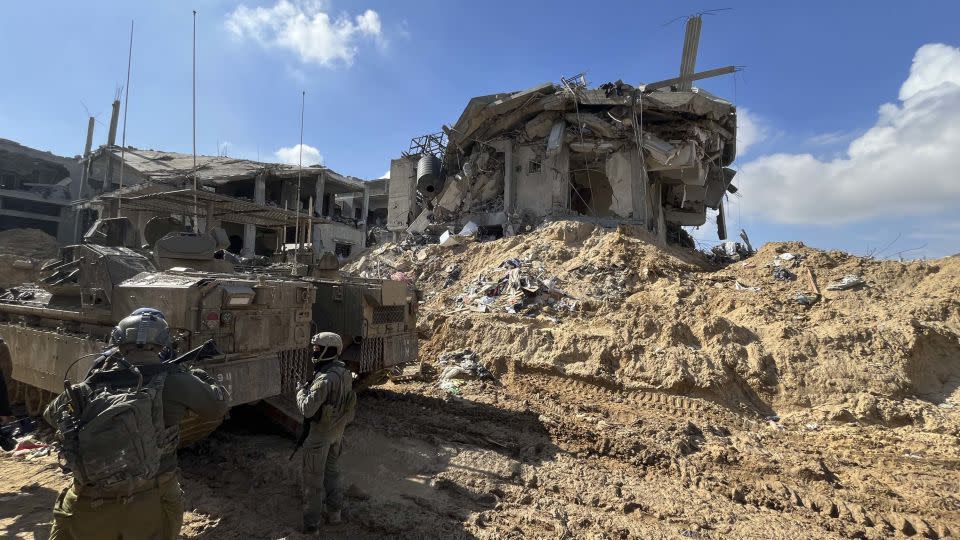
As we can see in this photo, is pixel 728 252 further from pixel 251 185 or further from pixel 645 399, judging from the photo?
pixel 251 185

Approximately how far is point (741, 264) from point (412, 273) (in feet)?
24.8

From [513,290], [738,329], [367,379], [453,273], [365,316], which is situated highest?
[453,273]

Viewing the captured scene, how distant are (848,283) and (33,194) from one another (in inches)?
1273

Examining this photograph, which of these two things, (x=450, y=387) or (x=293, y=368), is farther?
(x=450, y=387)

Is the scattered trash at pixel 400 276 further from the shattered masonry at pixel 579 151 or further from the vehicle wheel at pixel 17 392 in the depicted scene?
the vehicle wheel at pixel 17 392

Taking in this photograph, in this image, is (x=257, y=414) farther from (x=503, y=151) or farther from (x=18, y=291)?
(x=503, y=151)

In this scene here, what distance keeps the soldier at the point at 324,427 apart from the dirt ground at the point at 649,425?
0.69ft

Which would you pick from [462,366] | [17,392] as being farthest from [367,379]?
[17,392]

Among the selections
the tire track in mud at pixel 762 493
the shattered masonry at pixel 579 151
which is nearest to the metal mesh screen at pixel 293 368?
the tire track in mud at pixel 762 493

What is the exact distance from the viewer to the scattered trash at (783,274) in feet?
33.1

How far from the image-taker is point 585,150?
51.1 feet

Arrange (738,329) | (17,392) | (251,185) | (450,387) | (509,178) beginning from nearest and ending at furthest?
(17,392)
(450,387)
(738,329)
(509,178)
(251,185)

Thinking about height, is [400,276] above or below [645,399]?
above

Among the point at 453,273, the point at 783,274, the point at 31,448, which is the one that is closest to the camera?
the point at 31,448
